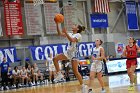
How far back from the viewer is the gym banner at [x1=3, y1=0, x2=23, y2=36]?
24.9 meters

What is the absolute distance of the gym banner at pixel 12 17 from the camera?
24.9 meters

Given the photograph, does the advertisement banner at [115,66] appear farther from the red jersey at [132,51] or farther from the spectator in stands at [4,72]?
the red jersey at [132,51]

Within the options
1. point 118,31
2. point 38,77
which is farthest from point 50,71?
point 118,31

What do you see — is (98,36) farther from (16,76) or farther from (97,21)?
(16,76)

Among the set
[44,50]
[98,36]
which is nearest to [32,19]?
[44,50]

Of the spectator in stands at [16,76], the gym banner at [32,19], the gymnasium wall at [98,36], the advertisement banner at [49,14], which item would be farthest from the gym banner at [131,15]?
the spectator in stands at [16,76]

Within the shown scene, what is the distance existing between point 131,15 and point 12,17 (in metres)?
12.4

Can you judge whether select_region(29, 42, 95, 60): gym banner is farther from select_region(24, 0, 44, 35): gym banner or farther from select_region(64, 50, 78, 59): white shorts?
select_region(64, 50, 78, 59): white shorts

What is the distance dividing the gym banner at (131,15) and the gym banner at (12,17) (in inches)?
450

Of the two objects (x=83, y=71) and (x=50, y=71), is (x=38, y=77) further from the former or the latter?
(x=83, y=71)

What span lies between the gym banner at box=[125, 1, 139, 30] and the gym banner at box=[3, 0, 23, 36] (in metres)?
11.4

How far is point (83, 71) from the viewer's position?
2625cm

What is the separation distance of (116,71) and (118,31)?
768 centimetres

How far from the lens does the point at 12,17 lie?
82.1ft
